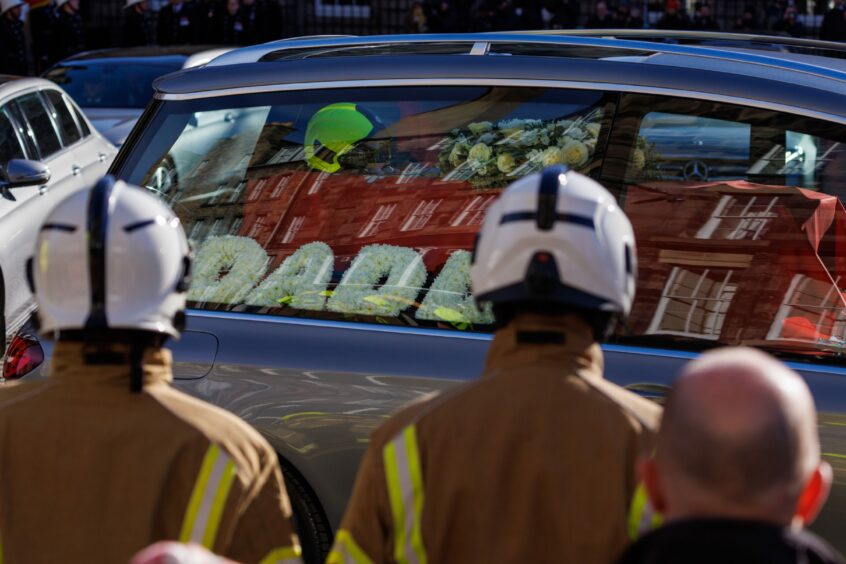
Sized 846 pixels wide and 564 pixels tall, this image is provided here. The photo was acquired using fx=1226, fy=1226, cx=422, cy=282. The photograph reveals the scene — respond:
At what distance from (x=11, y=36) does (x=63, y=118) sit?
9.11 meters

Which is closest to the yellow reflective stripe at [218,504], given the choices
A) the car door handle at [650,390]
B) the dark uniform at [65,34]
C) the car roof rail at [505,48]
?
the car door handle at [650,390]

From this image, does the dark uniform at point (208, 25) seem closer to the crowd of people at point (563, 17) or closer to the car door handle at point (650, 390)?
the crowd of people at point (563, 17)

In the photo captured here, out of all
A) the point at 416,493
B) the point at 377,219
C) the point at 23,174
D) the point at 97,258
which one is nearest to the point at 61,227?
the point at 97,258

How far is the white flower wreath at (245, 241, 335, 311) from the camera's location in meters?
3.74

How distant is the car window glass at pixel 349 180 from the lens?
3727mm

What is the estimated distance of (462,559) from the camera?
2014 mm

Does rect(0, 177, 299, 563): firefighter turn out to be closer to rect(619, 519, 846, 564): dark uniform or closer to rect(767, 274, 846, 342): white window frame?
rect(619, 519, 846, 564): dark uniform

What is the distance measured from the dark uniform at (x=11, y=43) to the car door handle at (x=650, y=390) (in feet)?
49.7

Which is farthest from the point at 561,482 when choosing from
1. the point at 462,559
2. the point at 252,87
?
the point at 252,87

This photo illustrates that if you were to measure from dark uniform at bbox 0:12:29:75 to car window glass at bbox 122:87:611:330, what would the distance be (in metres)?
14.0

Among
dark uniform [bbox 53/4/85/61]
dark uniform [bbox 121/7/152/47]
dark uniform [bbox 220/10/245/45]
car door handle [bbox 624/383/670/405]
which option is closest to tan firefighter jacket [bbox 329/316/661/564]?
car door handle [bbox 624/383/670/405]

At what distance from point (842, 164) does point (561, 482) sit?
1932mm

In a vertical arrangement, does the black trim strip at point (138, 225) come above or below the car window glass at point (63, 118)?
above

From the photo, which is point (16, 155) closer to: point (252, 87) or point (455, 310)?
point (252, 87)
